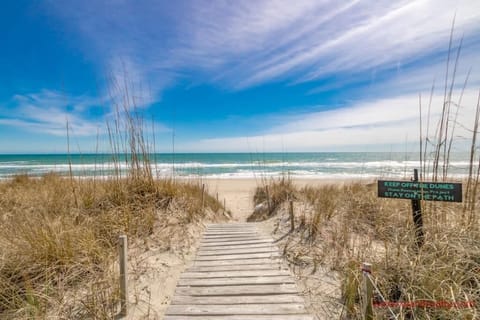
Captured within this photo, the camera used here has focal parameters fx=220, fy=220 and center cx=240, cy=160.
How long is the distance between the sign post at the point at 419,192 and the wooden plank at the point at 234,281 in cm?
135

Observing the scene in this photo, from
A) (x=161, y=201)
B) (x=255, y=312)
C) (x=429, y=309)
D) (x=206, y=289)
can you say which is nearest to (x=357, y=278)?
(x=429, y=309)

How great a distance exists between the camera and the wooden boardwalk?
1877mm

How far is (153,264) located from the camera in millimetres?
2646

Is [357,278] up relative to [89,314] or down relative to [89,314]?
up

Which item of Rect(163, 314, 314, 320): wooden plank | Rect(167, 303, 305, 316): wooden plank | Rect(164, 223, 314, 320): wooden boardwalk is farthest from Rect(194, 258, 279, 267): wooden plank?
Rect(163, 314, 314, 320): wooden plank

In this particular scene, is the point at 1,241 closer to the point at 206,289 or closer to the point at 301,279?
the point at 206,289

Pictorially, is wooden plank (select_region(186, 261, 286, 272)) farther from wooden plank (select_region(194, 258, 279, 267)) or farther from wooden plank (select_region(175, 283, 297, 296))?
wooden plank (select_region(175, 283, 297, 296))

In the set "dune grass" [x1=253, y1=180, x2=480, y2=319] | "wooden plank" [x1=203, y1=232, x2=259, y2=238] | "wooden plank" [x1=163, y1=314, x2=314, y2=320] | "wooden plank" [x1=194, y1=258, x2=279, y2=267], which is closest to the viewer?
"dune grass" [x1=253, y1=180, x2=480, y2=319]

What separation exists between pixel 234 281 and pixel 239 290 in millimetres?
161

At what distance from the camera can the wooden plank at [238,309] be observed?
6.14 ft

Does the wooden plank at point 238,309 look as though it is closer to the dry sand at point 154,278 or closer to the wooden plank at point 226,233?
the dry sand at point 154,278

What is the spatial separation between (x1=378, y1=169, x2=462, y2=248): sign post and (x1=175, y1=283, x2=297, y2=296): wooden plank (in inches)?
51.9

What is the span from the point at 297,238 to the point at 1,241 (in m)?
Answer: 3.53

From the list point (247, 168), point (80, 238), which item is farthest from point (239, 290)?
point (247, 168)
